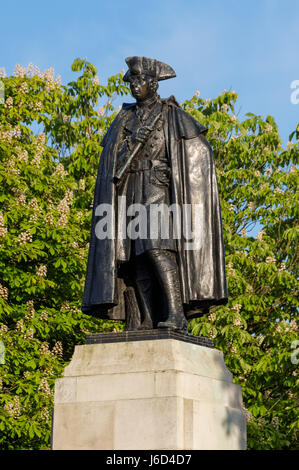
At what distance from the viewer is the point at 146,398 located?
9.91m

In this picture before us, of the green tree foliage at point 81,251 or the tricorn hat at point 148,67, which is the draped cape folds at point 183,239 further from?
the green tree foliage at point 81,251

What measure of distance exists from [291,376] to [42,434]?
5.74 metres

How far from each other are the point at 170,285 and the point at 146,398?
143cm

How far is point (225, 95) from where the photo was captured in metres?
26.5

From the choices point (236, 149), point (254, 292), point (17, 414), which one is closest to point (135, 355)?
point (17, 414)

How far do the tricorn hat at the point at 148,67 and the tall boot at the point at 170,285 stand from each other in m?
2.21

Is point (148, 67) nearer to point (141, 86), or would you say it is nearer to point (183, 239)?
point (141, 86)

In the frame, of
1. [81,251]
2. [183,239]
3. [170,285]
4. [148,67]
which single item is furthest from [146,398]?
[81,251]

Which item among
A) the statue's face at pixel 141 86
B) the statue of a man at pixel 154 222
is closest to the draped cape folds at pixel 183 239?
the statue of a man at pixel 154 222

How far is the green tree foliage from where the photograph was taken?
18.8 metres

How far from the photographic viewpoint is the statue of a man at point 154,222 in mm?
10922

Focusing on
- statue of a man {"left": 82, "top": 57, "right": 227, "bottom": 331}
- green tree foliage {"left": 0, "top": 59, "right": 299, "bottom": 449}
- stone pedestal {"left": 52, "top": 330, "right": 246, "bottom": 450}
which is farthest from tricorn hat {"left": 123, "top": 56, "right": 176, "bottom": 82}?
green tree foliage {"left": 0, "top": 59, "right": 299, "bottom": 449}
